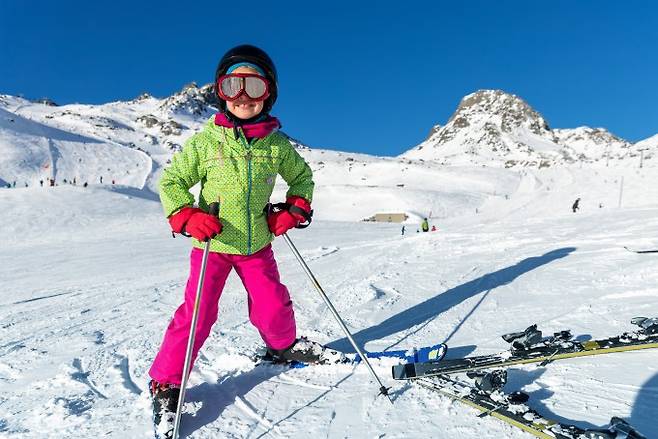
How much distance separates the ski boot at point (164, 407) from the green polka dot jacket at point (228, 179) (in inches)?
35.8

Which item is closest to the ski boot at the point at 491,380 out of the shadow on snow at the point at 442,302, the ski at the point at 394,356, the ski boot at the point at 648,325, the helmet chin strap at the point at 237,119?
the ski at the point at 394,356

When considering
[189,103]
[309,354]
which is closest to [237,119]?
[309,354]

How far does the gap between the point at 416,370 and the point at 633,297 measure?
9.10 feet

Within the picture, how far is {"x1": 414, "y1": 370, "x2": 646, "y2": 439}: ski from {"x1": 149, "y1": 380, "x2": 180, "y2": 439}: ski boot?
4.95 ft

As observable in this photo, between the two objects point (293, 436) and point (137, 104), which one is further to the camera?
point (137, 104)

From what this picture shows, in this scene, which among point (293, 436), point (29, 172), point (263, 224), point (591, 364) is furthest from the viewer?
point (29, 172)

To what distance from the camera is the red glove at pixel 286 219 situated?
3.10 meters

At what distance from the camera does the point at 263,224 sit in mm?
3137

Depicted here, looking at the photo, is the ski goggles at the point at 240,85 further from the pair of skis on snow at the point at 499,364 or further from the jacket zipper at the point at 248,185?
the pair of skis on snow at the point at 499,364

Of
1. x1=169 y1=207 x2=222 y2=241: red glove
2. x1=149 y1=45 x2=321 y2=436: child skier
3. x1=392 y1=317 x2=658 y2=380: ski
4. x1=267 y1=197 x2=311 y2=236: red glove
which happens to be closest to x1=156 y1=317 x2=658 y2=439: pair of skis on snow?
x1=392 y1=317 x2=658 y2=380: ski

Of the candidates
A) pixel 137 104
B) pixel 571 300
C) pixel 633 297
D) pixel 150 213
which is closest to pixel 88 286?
pixel 571 300

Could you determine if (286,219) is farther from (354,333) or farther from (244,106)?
(354,333)

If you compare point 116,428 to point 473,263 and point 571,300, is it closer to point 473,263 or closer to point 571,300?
point 571,300

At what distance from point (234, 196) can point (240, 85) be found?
725 millimetres
